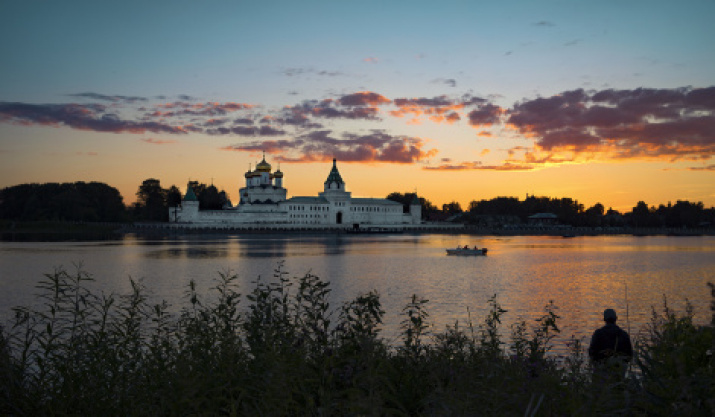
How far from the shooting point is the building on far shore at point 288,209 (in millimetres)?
160750

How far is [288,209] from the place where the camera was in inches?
6742

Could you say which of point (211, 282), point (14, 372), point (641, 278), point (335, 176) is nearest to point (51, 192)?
point (335, 176)

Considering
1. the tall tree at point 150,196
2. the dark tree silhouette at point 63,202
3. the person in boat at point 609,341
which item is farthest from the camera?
the tall tree at point 150,196

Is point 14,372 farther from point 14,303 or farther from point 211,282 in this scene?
point 211,282

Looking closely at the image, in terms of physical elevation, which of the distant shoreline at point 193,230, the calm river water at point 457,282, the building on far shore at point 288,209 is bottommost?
the calm river water at point 457,282

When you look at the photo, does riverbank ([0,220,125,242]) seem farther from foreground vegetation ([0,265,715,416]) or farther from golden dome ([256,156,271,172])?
foreground vegetation ([0,265,715,416])

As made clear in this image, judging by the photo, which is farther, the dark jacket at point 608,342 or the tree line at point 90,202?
the tree line at point 90,202

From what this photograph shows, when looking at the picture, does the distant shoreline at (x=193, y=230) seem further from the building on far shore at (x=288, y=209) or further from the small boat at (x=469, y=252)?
the small boat at (x=469, y=252)

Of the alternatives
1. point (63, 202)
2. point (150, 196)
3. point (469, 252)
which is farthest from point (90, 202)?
point (469, 252)

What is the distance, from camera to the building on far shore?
16075 centimetres

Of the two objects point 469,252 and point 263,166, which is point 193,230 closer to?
point 263,166

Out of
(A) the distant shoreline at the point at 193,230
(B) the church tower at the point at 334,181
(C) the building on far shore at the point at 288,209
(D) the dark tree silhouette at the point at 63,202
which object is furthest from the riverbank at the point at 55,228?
(B) the church tower at the point at 334,181

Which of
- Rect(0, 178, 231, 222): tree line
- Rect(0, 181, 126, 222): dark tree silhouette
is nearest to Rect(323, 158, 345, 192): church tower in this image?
Rect(0, 178, 231, 222): tree line

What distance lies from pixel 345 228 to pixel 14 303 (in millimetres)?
148470
